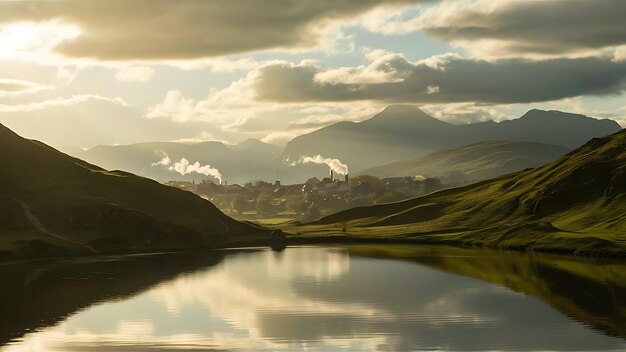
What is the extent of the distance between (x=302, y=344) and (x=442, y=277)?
70.4 metres

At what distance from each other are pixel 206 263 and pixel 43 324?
318 feet

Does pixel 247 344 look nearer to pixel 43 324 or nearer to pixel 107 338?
pixel 107 338

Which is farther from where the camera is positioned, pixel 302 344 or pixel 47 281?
pixel 47 281

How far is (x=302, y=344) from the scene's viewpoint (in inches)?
3150

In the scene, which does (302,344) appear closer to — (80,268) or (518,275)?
(518,275)

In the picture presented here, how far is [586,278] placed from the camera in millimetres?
136000

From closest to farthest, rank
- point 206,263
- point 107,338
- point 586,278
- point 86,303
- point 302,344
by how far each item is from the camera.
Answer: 1. point 302,344
2. point 107,338
3. point 86,303
4. point 586,278
5. point 206,263

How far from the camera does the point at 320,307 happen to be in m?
108

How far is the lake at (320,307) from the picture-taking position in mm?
81625

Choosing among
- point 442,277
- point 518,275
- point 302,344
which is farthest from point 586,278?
Result: point 302,344

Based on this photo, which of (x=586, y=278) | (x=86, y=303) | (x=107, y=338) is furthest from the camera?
(x=586, y=278)

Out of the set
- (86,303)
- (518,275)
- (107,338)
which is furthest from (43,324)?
(518,275)

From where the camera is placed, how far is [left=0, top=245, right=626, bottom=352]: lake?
268 ft

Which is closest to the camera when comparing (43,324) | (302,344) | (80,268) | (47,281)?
(302,344)
